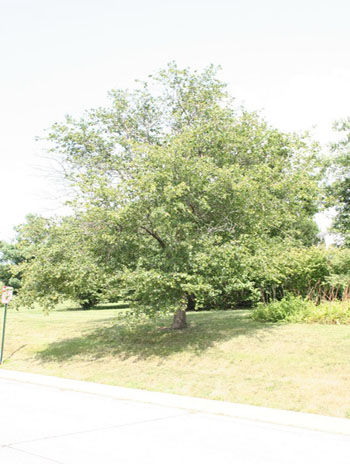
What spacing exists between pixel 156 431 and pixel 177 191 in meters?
6.60

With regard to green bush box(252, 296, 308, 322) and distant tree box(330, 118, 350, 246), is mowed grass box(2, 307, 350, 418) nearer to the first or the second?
green bush box(252, 296, 308, 322)

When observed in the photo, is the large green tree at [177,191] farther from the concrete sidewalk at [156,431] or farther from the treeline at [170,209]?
the concrete sidewalk at [156,431]

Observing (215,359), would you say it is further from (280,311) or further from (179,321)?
(280,311)

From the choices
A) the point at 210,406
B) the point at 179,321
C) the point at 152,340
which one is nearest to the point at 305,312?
the point at 179,321

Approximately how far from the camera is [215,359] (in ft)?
40.5

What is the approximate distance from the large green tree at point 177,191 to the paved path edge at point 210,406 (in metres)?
2.85

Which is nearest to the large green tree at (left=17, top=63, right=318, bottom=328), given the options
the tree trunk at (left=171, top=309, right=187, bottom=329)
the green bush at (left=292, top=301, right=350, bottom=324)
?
the tree trunk at (left=171, top=309, right=187, bottom=329)

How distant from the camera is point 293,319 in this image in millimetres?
15242

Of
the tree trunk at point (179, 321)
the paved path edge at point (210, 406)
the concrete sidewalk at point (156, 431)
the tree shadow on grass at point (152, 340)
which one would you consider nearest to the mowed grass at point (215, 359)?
the tree shadow on grass at point (152, 340)

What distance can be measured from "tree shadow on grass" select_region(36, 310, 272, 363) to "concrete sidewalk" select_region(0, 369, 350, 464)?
13.9 feet

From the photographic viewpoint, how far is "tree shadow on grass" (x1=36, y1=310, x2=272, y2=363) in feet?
46.1

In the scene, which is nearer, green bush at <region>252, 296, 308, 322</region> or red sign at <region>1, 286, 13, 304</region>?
red sign at <region>1, 286, 13, 304</region>

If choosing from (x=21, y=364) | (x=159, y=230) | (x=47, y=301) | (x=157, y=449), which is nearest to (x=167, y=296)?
(x=159, y=230)

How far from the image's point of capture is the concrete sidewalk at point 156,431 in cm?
547
